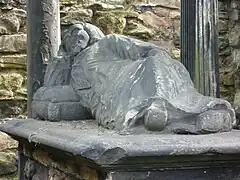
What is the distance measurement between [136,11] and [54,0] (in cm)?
179

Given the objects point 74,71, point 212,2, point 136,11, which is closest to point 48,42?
point 74,71

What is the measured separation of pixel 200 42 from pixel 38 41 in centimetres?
104

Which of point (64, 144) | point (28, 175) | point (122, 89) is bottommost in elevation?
point (28, 175)

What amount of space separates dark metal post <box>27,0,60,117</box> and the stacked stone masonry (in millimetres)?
1317

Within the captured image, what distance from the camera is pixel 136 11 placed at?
4.85 meters

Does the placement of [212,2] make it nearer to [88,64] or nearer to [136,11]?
[88,64]

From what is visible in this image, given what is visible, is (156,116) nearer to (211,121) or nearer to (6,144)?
(211,121)

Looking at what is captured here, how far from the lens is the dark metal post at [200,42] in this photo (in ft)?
7.77

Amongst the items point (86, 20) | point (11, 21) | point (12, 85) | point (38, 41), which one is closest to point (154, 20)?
point (86, 20)

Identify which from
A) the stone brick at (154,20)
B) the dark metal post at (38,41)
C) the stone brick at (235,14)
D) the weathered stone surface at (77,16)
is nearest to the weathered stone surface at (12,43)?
the weathered stone surface at (77,16)

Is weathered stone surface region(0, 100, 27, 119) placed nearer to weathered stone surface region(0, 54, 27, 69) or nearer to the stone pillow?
weathered stone surface region(0, 54, 27, 69)

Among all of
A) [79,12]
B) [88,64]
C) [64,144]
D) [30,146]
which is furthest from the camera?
[79,12]

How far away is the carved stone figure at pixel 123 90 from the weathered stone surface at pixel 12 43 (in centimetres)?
201

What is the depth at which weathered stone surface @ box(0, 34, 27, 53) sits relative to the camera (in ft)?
14.4
